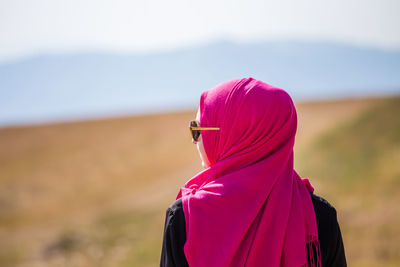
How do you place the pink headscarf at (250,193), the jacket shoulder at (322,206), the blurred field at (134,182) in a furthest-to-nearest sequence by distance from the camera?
the blurred field at (134,182) → the jacket shoulder at (322,206) → the pink headscarf at (250,193)

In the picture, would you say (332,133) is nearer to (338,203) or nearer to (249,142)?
(338,203)

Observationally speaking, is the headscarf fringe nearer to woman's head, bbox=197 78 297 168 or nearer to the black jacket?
the black jacket

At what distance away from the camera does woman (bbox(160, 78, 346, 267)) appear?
1.59 metres

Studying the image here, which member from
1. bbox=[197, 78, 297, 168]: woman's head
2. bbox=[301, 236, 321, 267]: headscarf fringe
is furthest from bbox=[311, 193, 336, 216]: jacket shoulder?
bbox=[197, 78, 297, 168]: woman's head

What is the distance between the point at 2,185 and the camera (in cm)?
1608

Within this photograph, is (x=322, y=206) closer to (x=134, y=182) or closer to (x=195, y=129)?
(x=195, y=129)

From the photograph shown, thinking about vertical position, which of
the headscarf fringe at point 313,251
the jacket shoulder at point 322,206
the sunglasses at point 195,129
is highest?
the sunglasses at point 195,129

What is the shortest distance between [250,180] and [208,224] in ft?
0.86

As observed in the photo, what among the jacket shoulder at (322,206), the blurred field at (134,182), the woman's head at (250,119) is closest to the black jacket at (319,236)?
the jacket shoulder at (322,206)

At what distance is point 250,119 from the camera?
169cm

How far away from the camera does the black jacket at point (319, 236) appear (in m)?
1.61

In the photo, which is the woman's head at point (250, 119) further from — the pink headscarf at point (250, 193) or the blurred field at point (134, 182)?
the blurred field at point (134, 182)

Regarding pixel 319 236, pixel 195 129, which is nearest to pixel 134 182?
pixel 195 129

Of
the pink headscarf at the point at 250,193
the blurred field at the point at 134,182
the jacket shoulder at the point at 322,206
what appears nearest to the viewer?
the pink headscarf at the point at 250,193
